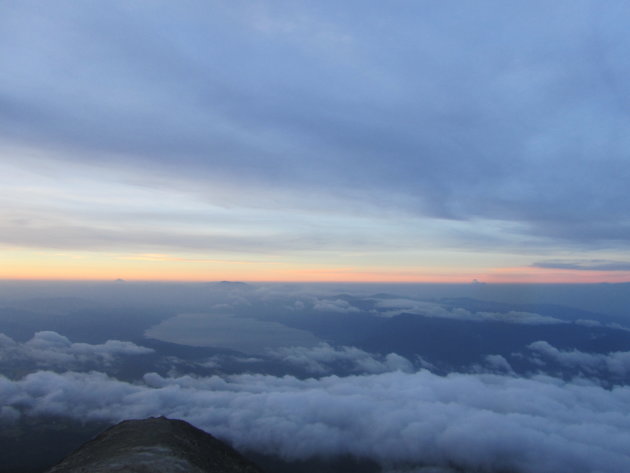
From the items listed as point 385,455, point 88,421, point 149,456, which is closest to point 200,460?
point 149,456

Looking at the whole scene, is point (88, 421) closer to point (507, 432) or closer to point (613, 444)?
point (507, 432)

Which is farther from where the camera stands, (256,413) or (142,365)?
(142,365)

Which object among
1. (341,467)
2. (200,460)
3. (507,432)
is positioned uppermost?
(200,460)

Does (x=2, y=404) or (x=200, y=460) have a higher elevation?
(x=200, y=460)

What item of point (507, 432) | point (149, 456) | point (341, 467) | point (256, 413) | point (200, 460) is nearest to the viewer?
point (149, 456)

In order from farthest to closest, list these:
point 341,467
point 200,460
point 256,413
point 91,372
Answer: point 91,372
point 256,413
point 341,467
point 200,460

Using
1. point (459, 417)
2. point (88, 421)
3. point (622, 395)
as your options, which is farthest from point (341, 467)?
point (622, 395)
